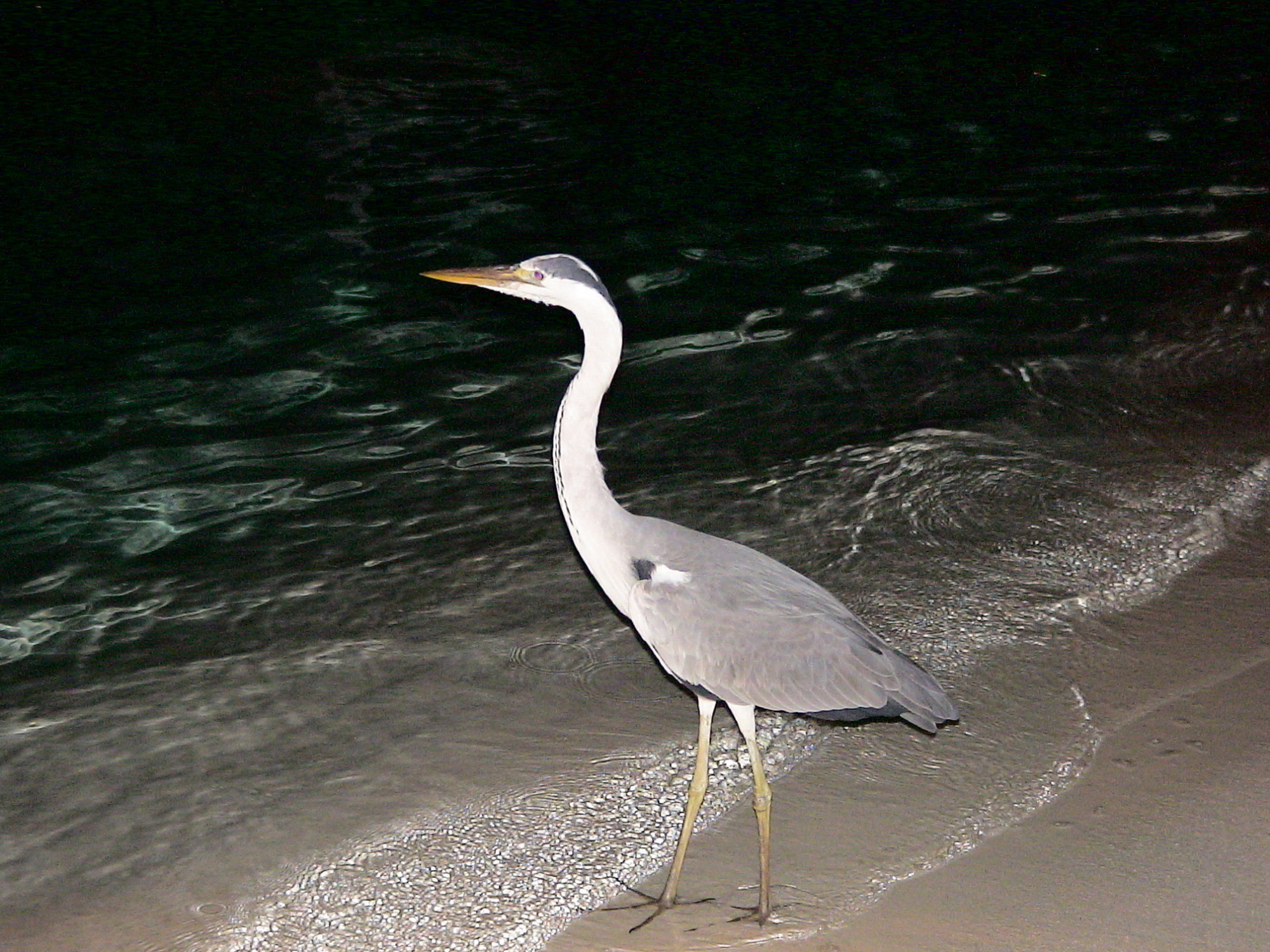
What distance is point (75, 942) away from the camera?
387cm

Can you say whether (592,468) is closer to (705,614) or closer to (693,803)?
(705,614)

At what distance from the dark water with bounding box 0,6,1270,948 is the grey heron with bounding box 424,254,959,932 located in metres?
0.49

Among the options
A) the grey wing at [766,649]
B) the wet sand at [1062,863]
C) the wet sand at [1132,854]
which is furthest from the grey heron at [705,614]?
the wet sand at [1132,854]

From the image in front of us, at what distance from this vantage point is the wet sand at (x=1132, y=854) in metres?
3.65

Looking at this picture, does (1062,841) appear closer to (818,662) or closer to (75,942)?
(818,662)

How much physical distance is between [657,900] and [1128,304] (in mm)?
6424

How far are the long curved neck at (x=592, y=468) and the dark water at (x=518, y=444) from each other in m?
0.84

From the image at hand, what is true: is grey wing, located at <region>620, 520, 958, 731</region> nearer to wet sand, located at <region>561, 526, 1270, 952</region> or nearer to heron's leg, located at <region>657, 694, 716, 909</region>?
heron's leg, located at <region>657, 694, 716, 909</region>

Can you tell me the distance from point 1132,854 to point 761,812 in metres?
1.11

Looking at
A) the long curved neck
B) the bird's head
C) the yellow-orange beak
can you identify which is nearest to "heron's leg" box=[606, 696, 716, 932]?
the long curved neck

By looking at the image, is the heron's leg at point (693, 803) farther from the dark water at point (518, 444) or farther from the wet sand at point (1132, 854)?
the dark water at point (518, 444)

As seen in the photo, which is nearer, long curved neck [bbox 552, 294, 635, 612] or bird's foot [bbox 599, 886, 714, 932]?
bird's foot [bbox 599, 886, 714, 932]

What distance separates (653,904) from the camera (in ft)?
12.8

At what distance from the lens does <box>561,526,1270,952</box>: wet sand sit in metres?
3.65
